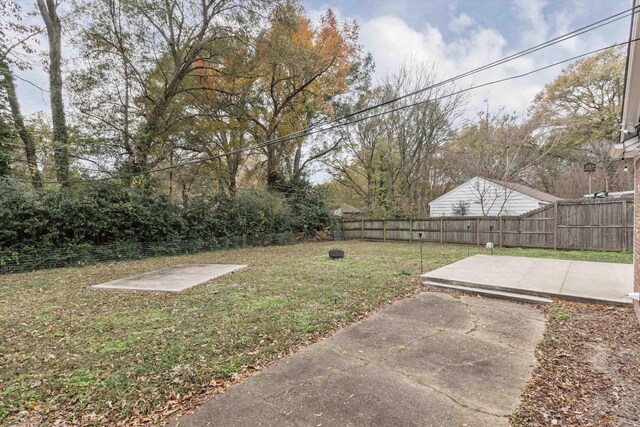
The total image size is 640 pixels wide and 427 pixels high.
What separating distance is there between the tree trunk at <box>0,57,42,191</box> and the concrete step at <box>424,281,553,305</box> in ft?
36.2

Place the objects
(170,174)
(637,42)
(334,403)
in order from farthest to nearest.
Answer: (170,174), (637,42), (334,403)

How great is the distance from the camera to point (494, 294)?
15.6 feet

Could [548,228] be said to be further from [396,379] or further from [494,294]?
[396,379]

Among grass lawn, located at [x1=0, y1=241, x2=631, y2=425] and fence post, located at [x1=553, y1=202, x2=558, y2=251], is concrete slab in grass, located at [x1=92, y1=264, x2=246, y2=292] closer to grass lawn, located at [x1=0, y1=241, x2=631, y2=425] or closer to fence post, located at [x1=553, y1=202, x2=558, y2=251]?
grass lawn, located at [x1=0, y1=241, x2=631, y2=425]

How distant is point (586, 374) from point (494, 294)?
2.35m

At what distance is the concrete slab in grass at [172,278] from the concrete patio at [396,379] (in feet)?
11.9

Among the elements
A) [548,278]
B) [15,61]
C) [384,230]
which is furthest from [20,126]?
[548,278]

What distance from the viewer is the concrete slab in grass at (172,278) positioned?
5617 mm

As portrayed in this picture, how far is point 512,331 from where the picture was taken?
3.42m

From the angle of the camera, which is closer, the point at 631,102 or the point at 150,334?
the point at 631,102

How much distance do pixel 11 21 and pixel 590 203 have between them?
61.0 feet

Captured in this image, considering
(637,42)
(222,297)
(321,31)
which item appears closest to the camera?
(637,42)

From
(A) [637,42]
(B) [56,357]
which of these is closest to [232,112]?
(B) [56,357]

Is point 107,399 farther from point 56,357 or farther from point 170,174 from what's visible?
point 170,174
